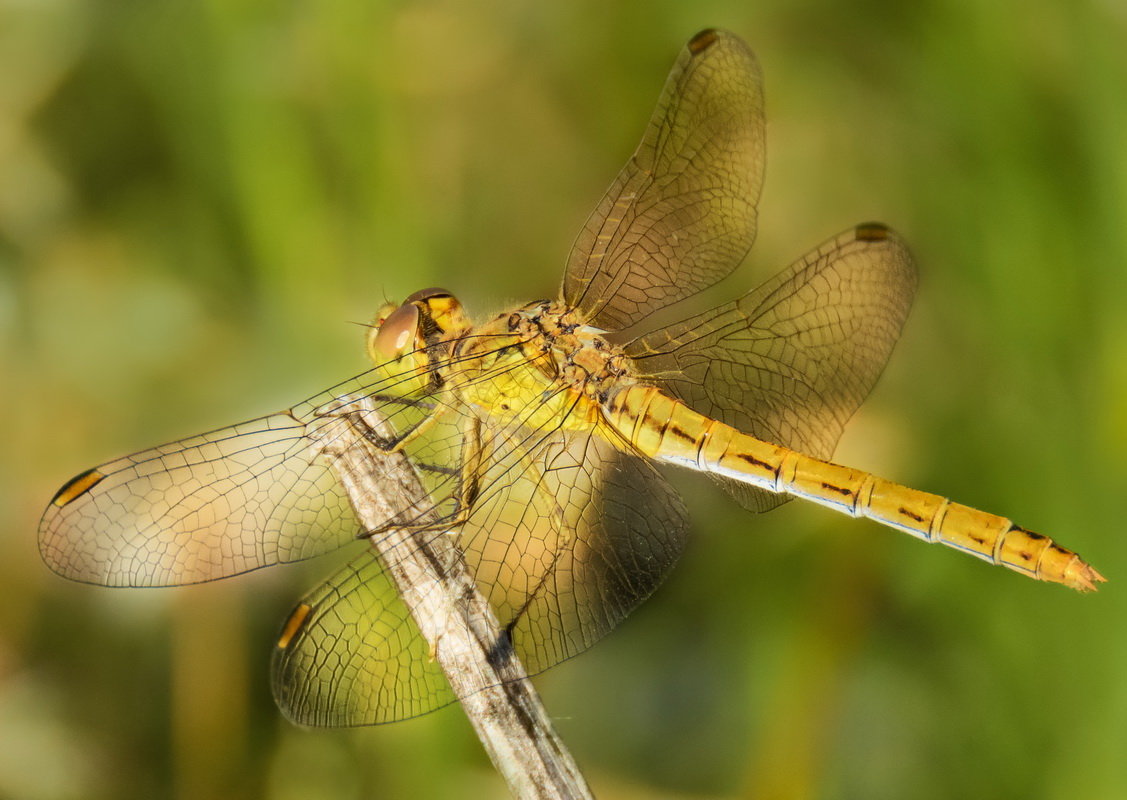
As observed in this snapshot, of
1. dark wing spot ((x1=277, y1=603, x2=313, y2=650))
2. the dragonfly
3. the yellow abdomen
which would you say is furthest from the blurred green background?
dark wing spot ((x1=277, y1=603, x2=313, y2=650))

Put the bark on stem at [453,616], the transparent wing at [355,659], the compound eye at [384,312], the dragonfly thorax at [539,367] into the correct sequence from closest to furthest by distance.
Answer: the bark on stem at [453,616], the transparent wing at [355,659], the dragonfly thorax at [539,367], the compound eye at [384,312]

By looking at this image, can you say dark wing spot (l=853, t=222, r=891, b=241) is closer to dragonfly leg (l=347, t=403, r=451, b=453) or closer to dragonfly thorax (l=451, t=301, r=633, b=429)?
dragonfly thorax (l=451, t=301, r=633, b=429)

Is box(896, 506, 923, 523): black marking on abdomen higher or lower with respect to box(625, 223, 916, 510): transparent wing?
lower

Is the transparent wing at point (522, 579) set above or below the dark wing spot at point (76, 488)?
below

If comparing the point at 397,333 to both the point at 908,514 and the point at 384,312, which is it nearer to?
the point at 384,312

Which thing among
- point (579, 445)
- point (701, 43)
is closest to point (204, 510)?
point (579, 445)

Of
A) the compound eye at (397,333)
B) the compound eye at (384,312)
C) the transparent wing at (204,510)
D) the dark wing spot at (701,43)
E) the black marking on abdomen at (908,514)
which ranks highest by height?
the dark wing spot at (701,43)

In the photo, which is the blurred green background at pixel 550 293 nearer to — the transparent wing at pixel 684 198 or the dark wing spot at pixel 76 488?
the transparent wing at pixel 684 198

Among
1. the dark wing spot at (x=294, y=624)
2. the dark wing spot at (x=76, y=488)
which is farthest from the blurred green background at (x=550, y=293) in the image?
the dark wing spot at (x=76, y=488)
